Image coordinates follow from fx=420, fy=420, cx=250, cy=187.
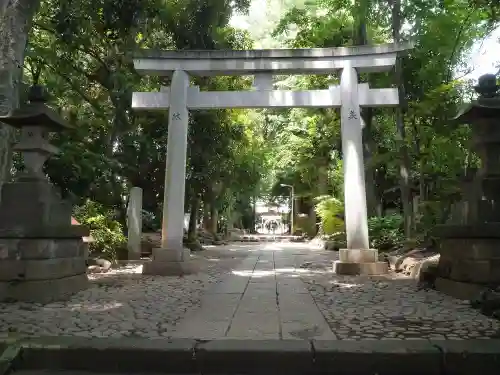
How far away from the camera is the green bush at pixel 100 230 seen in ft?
35.9

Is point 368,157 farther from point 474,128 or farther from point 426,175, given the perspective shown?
point 474,128

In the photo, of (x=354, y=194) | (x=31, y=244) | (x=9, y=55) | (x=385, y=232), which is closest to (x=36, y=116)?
(x=9, y=55)

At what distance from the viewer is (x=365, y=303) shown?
593 centimetres

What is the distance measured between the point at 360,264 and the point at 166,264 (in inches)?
167

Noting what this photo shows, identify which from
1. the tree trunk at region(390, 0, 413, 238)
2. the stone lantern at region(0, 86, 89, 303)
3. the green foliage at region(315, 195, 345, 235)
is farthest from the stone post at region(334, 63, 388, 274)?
the green foliage at region(315, 195, 345, 235)

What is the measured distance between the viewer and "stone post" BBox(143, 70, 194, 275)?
934cm

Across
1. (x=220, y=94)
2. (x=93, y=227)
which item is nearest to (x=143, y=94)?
(x=220, y=94)

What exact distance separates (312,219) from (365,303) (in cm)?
2611

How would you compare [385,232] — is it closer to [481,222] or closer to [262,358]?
[481,222]

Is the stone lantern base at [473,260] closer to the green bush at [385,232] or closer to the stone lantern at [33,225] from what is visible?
the green bush at [385,232]

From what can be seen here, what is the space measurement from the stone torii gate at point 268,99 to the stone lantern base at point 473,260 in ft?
9.04

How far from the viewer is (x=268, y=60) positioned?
9.59m

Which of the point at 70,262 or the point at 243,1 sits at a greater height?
the point at 243,1

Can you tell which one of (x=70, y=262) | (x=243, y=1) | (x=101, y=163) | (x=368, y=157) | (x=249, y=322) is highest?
(x=243, y=1)
